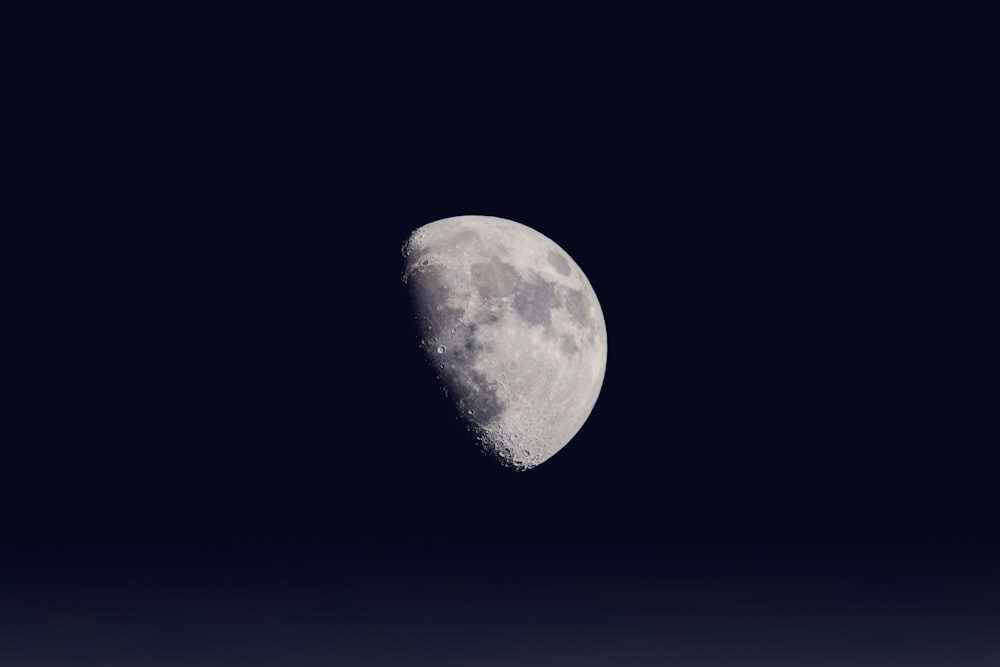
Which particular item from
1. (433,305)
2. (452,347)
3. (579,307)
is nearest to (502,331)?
(452,347)

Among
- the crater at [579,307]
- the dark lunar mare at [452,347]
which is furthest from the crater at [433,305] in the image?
the crater at [579,307]

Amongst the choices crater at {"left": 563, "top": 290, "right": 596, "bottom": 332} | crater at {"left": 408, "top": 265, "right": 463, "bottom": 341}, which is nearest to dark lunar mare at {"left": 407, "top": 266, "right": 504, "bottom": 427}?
crater at {"left": 408, "top": 265, "right": 463, "bottom": 341}

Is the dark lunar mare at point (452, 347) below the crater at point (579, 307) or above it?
below

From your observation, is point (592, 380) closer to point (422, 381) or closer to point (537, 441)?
point (537, 441)

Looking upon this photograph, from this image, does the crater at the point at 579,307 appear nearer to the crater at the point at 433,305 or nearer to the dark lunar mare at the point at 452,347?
the dark lunar mare at the point at 452,347

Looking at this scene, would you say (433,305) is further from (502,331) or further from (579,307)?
(579,307)

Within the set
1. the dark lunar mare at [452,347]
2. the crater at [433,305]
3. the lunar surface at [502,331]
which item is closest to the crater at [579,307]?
the lunar surface at [502,331]

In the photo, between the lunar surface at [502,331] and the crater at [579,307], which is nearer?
the lunar surface at [502,331]

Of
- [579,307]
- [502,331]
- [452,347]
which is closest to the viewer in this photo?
[502,331]

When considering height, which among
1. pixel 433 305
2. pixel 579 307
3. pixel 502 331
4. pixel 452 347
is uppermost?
pixel 579 307
